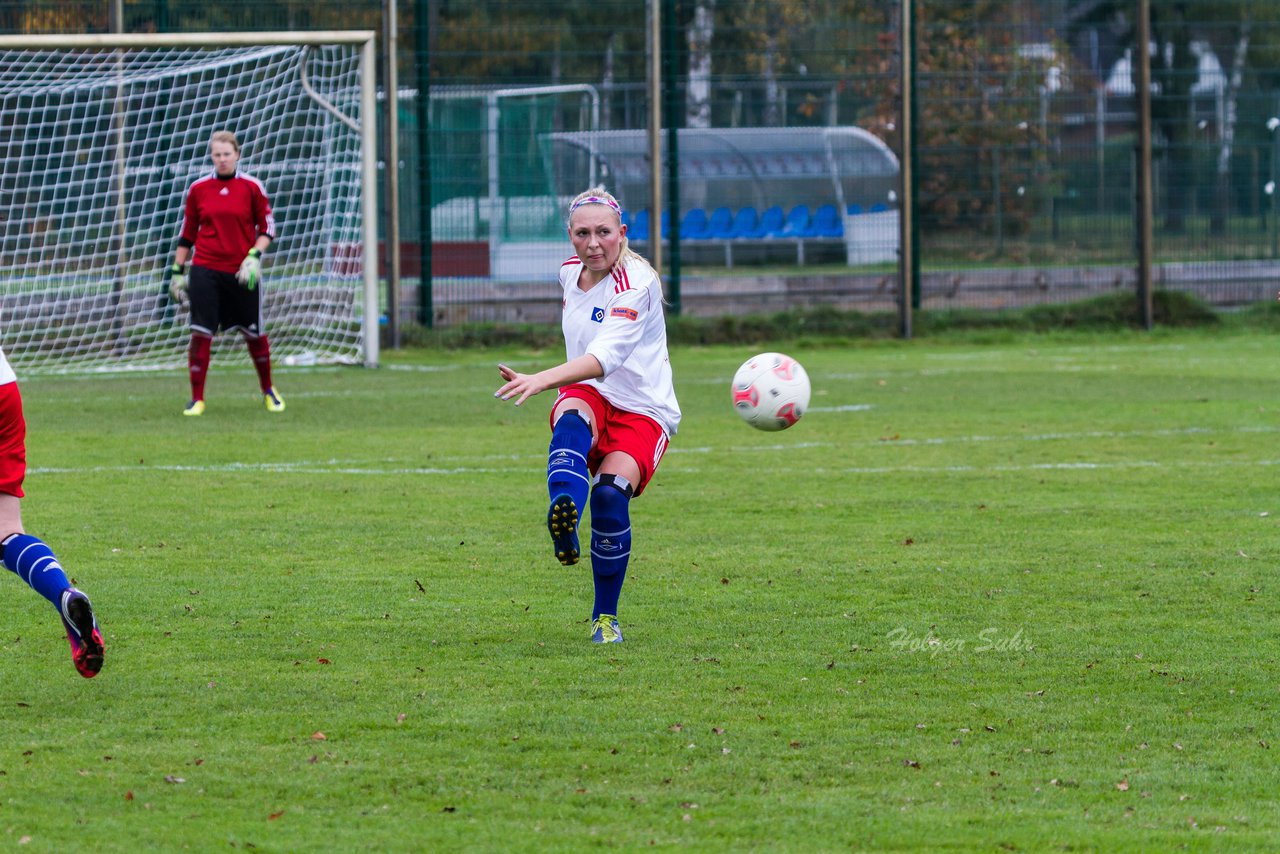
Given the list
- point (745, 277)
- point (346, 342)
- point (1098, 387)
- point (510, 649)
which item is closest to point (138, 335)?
point (346, 342)

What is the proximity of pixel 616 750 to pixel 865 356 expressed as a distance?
13.6 m

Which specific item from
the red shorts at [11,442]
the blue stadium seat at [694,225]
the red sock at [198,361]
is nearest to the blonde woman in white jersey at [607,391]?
the red shorts at [11,442]

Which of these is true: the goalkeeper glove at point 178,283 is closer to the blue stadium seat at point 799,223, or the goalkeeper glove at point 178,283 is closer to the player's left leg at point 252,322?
the player's left leg at point 252,322

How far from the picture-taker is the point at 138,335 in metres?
17.0

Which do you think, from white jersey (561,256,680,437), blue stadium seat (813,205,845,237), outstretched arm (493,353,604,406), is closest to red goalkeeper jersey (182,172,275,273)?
white jersey (561,256,680,437)

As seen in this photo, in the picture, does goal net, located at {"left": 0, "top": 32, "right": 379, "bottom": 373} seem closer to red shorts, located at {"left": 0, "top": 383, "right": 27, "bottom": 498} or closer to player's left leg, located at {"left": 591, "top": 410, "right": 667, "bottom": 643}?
player's left leg, located at {"left": 591, "top": 410, "right": 667, "bottom": 643}

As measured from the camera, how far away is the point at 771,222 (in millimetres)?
19172

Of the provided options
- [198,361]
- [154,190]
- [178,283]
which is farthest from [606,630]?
[154,190]

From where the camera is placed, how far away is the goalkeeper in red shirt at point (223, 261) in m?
12.5

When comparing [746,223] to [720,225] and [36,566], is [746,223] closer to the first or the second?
[720,225]

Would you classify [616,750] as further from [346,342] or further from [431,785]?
[346,342]

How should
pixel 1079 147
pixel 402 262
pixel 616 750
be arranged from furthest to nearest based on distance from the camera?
pixel 1079 147 < pixel 402 262 < pixel 616 750

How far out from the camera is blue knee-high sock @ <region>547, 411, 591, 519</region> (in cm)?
547

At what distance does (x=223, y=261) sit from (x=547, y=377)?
7856 mm
